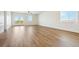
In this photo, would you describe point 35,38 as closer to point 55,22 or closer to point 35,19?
point 35,19

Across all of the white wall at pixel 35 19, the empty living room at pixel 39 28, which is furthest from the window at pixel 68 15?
the white wall at pixel 35 19

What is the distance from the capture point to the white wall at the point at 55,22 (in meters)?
1.90

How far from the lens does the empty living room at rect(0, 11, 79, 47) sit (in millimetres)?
1907

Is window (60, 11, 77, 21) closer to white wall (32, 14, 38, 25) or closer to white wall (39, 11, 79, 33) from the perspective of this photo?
white wall (39, 11, 79, 33)

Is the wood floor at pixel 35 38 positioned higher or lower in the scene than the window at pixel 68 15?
lower

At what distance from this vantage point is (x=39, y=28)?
199cm

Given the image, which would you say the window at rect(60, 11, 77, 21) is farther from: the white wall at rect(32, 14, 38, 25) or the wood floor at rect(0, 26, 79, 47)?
the white wall at rect(32, 14, 38, 25)

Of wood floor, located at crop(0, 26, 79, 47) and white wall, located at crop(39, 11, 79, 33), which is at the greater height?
white wall, located at crop(39, 11, 79, 33)

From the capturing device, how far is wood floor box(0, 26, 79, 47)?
6.25 ft

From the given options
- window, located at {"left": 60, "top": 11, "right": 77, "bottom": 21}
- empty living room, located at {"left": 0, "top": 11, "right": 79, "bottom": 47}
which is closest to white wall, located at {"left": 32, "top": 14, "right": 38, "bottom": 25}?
empty living room, located at {"left": 0, "top": 11, "right": 79, "bottom": 47}

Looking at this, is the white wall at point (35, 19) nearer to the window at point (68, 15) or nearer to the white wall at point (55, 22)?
the white wall at point (55, 22)
